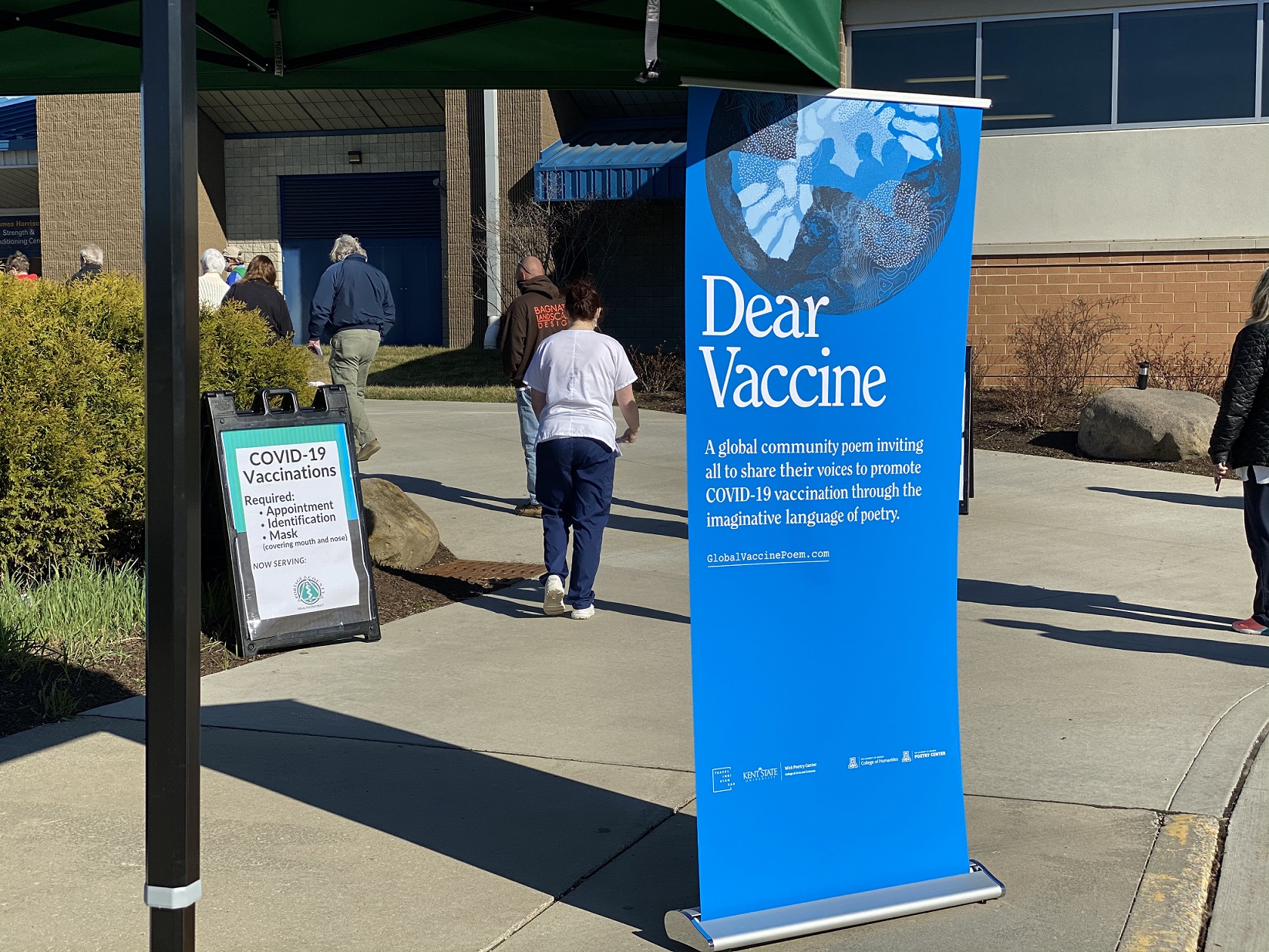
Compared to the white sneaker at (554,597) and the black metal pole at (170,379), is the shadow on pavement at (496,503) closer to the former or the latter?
the white sneaker at (554,597)

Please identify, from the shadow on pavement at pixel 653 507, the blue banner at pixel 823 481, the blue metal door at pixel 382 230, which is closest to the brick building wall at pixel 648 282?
the blue metal door at pixel 382 230

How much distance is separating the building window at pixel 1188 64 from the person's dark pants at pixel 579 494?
45.4 ft

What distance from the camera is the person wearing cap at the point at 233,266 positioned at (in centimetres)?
1313

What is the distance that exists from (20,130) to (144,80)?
2848 centimetres

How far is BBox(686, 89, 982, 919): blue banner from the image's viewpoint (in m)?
3.44

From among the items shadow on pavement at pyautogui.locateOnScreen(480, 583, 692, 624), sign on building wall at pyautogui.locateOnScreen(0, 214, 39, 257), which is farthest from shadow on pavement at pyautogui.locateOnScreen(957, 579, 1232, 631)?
sign on building wall at pyautogui.locateOnScreen(0, 214, 39, 257)

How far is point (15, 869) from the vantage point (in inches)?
153

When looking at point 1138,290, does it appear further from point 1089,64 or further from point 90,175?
point 90,175

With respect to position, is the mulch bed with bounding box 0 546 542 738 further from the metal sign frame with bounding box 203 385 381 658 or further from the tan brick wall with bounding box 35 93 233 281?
the tan brick wall with bounding box 35 93 233 281

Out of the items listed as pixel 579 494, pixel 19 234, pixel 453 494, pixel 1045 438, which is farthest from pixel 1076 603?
pixel 19 234

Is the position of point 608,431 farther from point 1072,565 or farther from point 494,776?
point 1072,565

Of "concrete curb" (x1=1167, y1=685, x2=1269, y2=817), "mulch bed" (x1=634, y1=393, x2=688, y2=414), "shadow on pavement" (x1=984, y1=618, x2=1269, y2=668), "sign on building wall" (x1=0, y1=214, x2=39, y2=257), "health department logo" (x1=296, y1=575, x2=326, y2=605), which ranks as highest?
"sign on building wall" (x1=0, y1=214, x2=39, y2=257)

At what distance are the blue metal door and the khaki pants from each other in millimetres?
15122

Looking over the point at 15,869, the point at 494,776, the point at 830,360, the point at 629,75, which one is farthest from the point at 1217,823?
the point at 15,869
